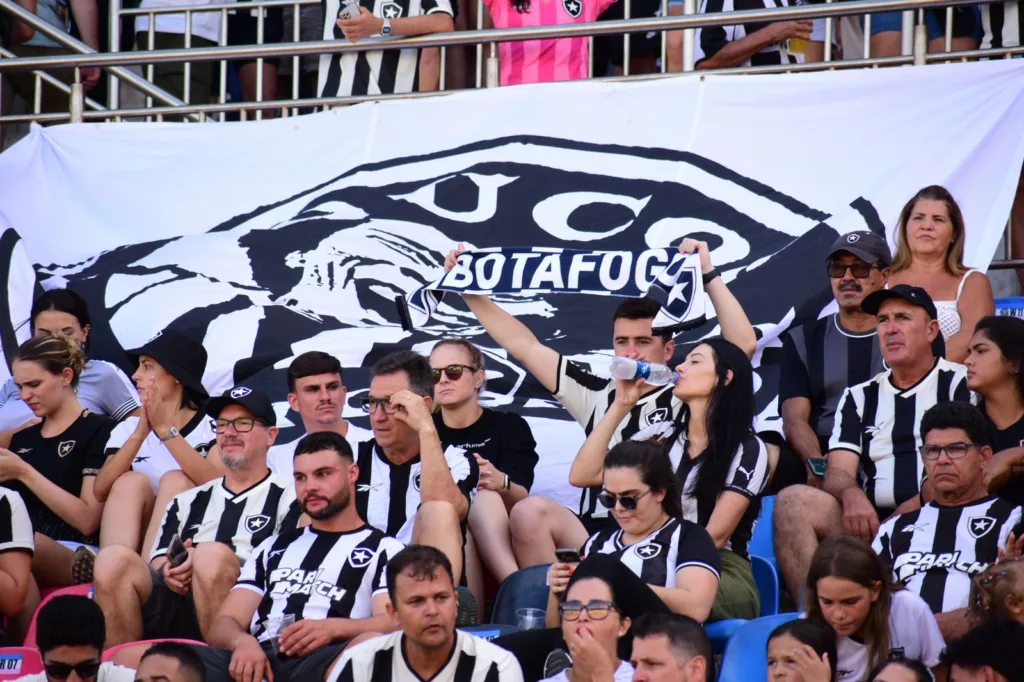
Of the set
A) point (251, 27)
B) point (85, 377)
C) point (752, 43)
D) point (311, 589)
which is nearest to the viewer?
point (311, 589)

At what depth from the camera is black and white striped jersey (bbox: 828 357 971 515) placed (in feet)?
19.5

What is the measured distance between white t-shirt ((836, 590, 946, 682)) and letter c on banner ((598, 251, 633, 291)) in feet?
6.65

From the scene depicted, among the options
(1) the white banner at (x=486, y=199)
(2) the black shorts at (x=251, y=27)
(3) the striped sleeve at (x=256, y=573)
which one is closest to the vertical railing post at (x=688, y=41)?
(1) the white banner at (x=486, y=199)

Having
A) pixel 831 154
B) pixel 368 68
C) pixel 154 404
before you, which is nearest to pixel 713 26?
pixel 831 154

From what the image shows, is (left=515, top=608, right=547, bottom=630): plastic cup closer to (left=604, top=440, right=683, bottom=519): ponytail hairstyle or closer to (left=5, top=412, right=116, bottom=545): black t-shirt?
(left=604, top=440, right=683, bottom=519): ponytail hairstyle

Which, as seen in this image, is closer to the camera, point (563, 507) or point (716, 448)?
point (716, 448)

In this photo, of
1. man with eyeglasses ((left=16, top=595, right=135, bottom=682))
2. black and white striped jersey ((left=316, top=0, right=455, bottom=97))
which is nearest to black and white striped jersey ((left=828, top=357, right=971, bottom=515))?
man with eyeglasses ((left=16, top=595, right=135, bottom=682))

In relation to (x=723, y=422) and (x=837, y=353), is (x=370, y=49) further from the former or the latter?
(x=723, y=422)

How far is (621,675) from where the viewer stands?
505 centimetres

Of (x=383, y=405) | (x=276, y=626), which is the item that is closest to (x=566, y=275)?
(x=383, y=405)

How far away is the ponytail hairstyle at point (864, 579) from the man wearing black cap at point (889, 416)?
24.6 inches

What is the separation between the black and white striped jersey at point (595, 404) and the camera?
6148 millimetres

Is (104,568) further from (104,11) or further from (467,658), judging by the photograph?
(104,11)

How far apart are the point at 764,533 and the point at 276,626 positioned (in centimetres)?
191
